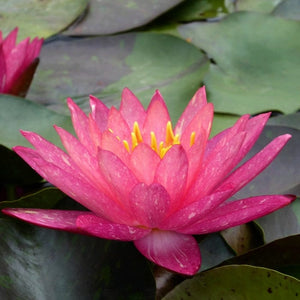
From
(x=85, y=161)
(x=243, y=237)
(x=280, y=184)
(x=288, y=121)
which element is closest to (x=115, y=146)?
(x=85, y=161)

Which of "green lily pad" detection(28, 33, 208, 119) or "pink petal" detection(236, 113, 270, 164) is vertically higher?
"pink petal" detection(236, 113, 270, 164)

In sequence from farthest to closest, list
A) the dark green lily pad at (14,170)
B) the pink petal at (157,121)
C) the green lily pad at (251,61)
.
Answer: the green lily pad at (251,61) < the dark green lily pad at (14,170) < the pink petal at (157,121)

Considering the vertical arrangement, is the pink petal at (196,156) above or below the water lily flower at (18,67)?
above

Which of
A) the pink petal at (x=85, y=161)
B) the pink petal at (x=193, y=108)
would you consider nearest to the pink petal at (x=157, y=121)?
the pink petal at (x=193, y=108)

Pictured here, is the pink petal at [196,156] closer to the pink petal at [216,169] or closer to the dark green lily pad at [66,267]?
the pink petal at [216,169]

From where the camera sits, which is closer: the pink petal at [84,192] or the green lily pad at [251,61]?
the pink petal at [84,192]

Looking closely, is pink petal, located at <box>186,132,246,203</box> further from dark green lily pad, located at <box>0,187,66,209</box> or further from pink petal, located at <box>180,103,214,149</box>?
dark green lily pad, located at <box>0,187,66,209</box>

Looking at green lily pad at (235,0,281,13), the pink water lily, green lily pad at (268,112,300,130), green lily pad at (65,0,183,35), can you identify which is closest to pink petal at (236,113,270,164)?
the pink water lily
